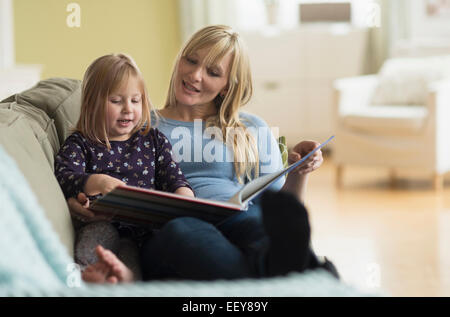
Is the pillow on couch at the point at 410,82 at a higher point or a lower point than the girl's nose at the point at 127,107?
lower

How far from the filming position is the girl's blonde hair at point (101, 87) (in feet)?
4.21

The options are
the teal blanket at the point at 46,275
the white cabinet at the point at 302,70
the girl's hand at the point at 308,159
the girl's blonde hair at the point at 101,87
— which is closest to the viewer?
the teal blanket at the point at 46,275

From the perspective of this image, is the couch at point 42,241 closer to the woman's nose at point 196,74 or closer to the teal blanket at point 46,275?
the teal blanket at point 46,275

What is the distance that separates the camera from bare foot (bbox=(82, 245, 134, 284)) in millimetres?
967

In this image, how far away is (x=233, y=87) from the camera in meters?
1.51

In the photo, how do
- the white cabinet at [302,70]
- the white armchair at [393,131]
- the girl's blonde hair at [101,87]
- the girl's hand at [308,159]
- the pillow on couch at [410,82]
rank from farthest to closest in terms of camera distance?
the white cabinet at [302,70] < the pillow on couch at [410,82] < the white armchair at [393,131] < the girl's hand at [308,159] < the girl's blonde hair at [101,87]

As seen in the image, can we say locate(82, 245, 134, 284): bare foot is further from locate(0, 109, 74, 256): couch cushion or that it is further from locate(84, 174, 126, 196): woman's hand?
locate(84, 174, 126, 196): woman's hand

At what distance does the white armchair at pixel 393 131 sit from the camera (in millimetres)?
3625

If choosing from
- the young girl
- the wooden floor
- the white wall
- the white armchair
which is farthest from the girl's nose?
the white armchair

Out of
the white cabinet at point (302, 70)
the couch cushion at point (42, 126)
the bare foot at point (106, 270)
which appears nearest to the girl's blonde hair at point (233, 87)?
the couch cushion at point (42, 126)

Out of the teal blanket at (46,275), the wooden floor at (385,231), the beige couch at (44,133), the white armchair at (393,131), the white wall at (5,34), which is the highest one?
the white wall at (5,34)

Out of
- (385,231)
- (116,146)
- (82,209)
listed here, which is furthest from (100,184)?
(385,231)

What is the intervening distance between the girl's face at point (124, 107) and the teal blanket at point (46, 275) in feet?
1.11

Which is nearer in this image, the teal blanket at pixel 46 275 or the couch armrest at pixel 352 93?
the teal blanket at pixel 46 275
